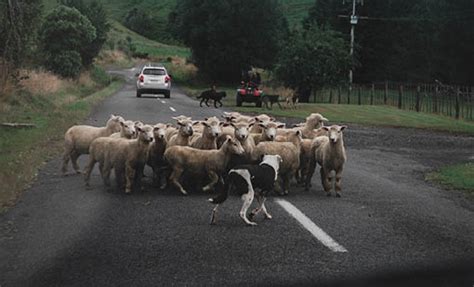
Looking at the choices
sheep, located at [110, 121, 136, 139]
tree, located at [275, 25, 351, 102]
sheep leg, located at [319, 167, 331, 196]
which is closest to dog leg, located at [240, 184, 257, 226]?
sheep leg, located at [319, 167, 331, 196]

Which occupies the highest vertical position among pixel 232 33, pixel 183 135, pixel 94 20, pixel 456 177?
pixel 94 20

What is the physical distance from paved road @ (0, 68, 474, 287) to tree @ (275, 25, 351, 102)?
95.4 feet

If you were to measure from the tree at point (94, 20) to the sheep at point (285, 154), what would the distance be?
50616mm

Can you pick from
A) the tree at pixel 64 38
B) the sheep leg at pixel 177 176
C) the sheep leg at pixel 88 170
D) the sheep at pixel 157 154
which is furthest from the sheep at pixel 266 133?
the tree at pixel 64 38

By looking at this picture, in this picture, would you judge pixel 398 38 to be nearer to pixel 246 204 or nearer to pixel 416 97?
pixel 416 97

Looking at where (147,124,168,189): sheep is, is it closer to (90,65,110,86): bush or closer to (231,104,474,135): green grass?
(231,104,474,135): green grass

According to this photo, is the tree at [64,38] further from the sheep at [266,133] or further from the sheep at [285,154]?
the sheep at [285,154]

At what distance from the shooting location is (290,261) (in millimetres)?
7121

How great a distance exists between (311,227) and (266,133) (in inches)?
149

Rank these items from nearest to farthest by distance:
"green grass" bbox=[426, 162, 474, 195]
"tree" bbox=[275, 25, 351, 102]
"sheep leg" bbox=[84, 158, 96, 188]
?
1. "sheep leg" bbox=[84, 158, 96, 188]
2. "green grass" bbox=[426, 162, 474, 195]
3. "tree" bbox=[275, 25, 351, 102]

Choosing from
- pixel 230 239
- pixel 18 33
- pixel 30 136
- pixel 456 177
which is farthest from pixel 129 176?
pixel 30 136

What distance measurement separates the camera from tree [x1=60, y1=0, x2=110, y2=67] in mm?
61625

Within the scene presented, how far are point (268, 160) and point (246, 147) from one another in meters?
1.92

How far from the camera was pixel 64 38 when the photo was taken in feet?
175
